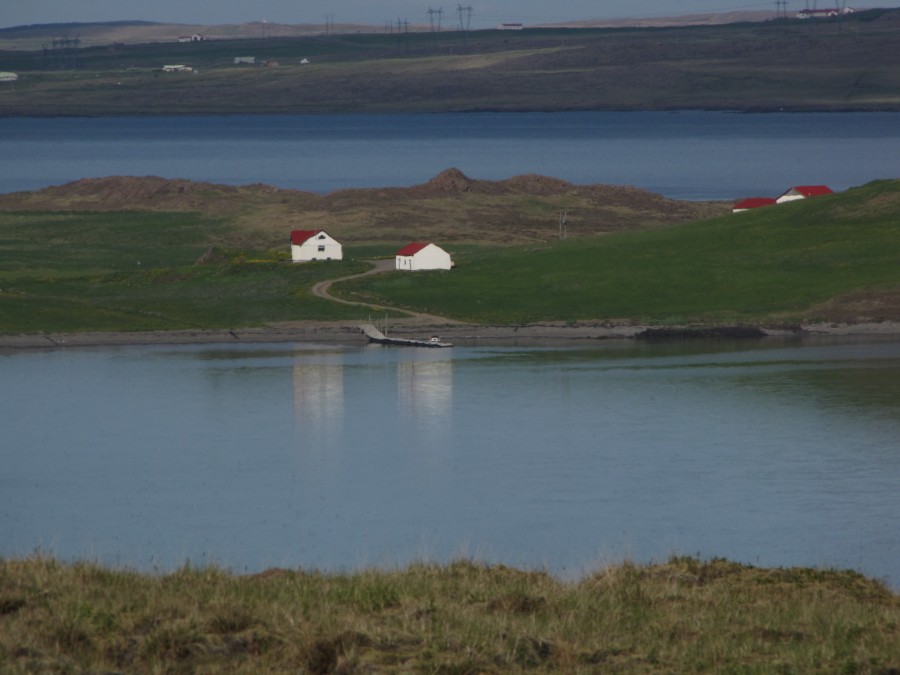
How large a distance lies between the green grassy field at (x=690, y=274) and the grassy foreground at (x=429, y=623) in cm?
6277

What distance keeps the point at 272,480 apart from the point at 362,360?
2617 cm

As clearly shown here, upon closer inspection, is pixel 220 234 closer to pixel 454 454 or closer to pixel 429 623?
pixel 454 454

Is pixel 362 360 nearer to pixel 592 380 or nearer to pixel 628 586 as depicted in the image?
pixel 592 380

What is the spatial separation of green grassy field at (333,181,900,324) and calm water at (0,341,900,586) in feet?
21.0

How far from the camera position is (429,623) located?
13.0 metres

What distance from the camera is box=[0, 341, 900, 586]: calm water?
111 ft

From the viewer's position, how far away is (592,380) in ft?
207

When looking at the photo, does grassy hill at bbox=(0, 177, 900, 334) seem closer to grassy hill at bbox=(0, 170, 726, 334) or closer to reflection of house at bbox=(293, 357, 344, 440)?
grassy hill at bbox=(0, 170, 726, 334)

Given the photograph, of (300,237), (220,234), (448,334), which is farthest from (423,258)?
(220,234)

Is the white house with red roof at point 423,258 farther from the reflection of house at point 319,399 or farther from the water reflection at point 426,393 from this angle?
the reflection of house at point 319,399

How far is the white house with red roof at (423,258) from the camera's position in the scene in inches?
3442

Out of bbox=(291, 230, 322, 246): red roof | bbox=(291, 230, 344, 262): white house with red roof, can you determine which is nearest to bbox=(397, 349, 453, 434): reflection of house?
bbox=(291, 230, 344, 262): white house with red roof

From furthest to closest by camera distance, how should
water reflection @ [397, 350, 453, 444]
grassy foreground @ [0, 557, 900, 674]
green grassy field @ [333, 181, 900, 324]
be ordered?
green grassy field @ [333, 181, 900, 324] → water reflection @ [397, 350, 453, 444] → grassy foreground @ [0, 557, 900, 674]

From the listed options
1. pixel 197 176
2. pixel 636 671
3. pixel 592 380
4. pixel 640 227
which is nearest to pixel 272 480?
pixel 592 380
